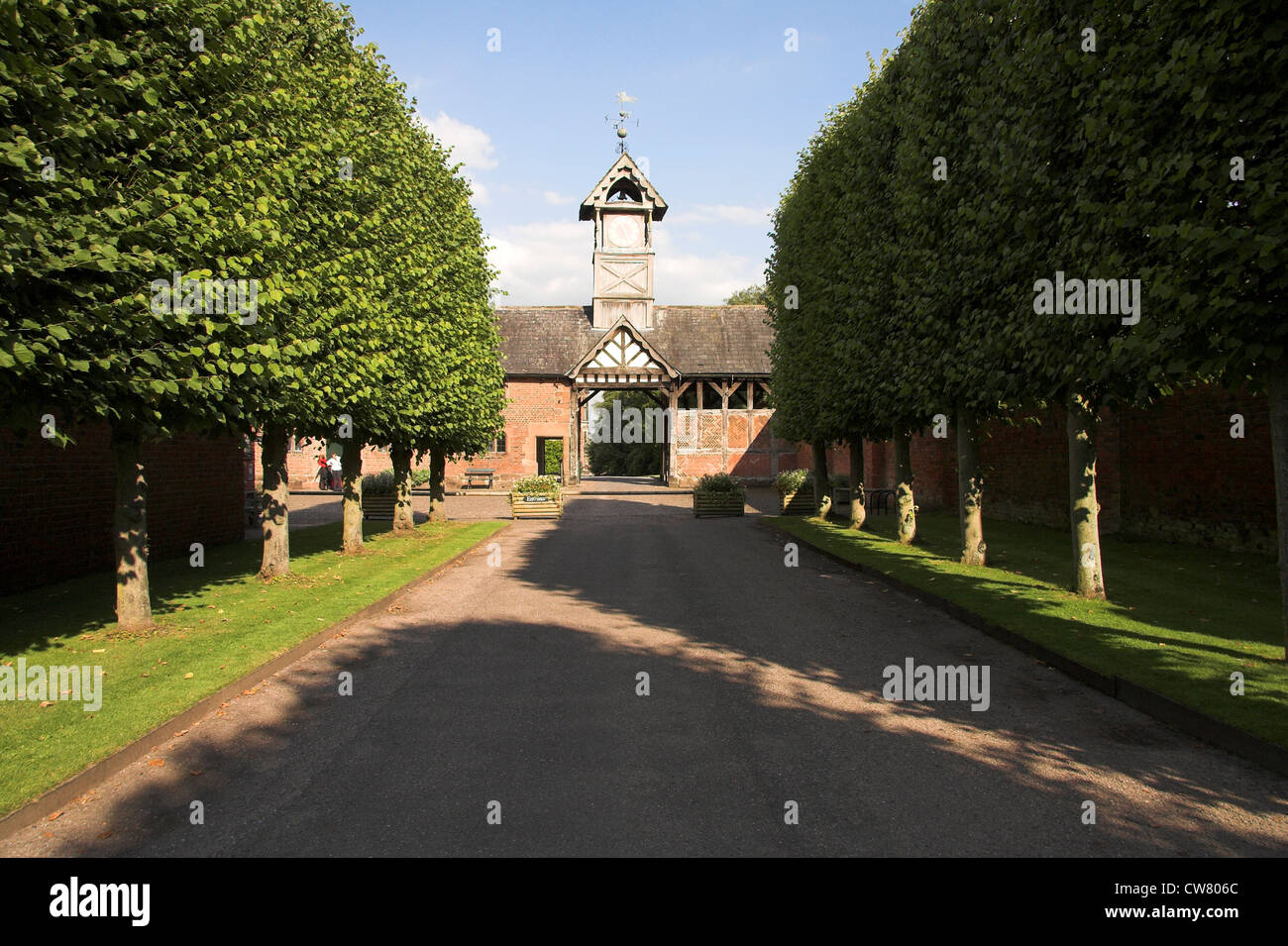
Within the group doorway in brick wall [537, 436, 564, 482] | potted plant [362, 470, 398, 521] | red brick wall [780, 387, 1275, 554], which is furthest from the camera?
doorway in brick wall [537, 436, 564, 482]

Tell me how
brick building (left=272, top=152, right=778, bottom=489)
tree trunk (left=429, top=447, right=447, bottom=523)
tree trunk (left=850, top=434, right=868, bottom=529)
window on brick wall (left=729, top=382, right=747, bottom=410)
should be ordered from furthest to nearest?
window on brick wall (left=729, top=382, right=747, bottom=410)
brick building (left=272, top=152, right=778, bottom=489)
tree trunk (left=429, top=447, right=447, bottom=523)
tree trunk (left=850, top=434, right=868, bottom=529)

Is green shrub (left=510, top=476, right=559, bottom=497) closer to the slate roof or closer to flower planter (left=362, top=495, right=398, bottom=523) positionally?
flower planter (left=362, top=495, right=398, bottom=523)

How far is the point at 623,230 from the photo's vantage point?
144ft

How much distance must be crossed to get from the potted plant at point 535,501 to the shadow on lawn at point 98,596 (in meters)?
9.64

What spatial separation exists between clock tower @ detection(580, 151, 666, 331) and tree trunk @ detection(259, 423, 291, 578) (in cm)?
3201

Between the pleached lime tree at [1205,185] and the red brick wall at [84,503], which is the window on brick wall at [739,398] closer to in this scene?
the red brick wall at [84,503]

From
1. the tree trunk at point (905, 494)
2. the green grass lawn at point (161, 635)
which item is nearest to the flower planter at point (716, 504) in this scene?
the tree trunk at point (905, 494)

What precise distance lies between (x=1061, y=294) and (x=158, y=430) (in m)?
10.1

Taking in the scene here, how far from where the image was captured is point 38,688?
661cm

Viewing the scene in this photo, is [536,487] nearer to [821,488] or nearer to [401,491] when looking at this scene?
[401,491]

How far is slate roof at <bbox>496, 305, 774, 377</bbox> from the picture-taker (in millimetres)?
43062

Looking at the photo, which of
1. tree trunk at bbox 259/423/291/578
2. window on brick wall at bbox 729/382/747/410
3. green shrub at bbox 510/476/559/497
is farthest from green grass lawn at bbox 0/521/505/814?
window on brick wall at bbox 729/382/747/410

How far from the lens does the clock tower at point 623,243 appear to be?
43.2 meters

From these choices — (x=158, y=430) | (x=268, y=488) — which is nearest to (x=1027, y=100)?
(x=158, y=430)
